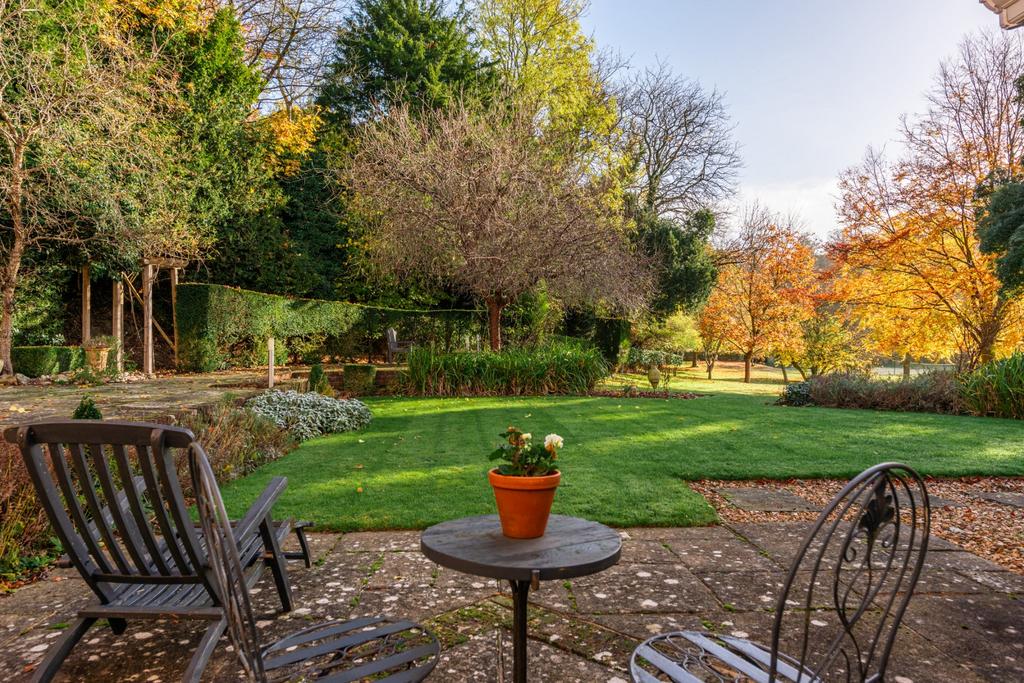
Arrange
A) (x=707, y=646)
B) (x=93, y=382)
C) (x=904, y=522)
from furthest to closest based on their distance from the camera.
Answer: (x=93, y=382)
(x=904, y=522)
(x=707, y=646)

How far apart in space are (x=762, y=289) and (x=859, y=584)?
20297 mm

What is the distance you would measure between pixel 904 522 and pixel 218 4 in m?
17.4

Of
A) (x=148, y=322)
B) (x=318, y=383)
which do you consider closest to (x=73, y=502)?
(x=318, y=383)

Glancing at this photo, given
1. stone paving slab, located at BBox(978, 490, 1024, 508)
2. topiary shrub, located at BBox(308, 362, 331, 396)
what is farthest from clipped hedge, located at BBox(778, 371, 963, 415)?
topiary shrub, located at BBox(308, 362, 331, 396)

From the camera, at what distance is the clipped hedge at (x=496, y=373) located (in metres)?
11.7

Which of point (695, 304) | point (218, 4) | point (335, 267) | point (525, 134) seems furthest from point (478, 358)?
point (695, 304)

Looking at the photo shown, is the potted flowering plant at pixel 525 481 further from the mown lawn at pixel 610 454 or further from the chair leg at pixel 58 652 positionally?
the mown lawn at pixel 610 454

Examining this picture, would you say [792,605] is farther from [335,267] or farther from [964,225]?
[335,267]

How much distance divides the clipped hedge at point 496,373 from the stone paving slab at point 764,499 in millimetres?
6995

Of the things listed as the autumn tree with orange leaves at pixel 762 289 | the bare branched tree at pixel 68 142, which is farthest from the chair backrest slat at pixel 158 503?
the autumn tree with orange leaves at pixel 762 289

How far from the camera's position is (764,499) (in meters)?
4.85

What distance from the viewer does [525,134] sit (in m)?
12.8

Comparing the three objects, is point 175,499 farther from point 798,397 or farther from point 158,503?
point 798,397

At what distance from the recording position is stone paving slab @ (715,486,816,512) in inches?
181
